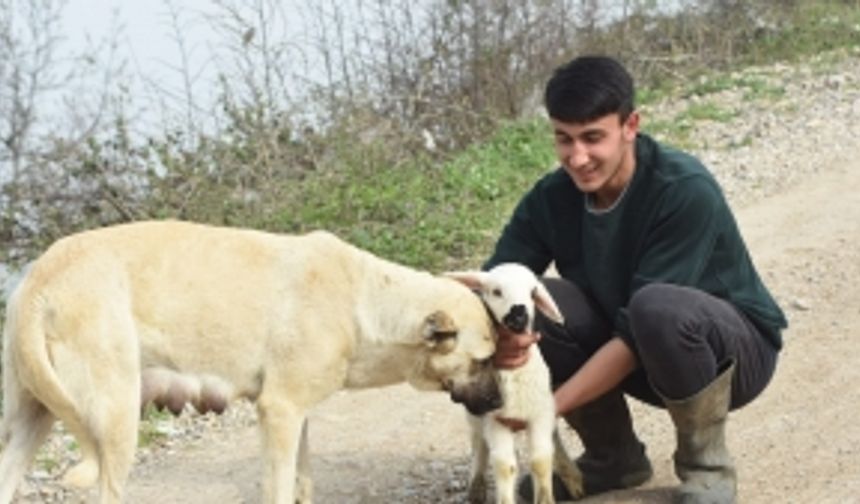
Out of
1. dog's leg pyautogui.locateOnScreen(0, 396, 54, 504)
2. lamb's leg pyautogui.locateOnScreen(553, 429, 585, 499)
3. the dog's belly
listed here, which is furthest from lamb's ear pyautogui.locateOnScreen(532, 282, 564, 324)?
dog's leg pyautogui.locateOnScreen(0, 396, 54, 504)

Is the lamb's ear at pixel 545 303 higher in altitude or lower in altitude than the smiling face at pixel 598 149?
lower

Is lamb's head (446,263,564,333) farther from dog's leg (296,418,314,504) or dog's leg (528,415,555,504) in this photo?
dog's leg (296,418,314,504)

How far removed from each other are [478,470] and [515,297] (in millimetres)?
883

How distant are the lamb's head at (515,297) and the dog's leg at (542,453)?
0.34 meters

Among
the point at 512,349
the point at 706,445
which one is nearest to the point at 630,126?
the point at 512,349

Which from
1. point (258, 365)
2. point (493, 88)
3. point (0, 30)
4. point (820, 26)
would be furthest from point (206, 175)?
point (820, 26)

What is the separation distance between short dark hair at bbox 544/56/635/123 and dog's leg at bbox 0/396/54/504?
2.14 meters

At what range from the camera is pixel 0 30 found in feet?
34.6

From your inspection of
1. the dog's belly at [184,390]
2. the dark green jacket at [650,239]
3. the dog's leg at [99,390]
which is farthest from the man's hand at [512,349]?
the dog's leg at [99,390]

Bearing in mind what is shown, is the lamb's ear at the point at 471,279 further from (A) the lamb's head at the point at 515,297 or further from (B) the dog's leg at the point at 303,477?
(B) the dog's leg at the point at 303,477

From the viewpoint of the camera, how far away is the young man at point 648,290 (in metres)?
4.76

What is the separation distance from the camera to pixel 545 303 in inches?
193

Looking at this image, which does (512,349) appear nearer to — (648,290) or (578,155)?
(648,290)

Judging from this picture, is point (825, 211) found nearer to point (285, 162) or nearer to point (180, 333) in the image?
point (285, 162)
